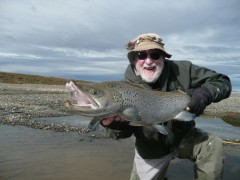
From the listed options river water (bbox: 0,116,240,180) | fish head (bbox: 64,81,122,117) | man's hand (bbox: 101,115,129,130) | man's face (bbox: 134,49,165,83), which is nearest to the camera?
fish head (bbox: 64,81,122,117)

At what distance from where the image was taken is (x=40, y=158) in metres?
6.71

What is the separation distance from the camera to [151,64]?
188 inches

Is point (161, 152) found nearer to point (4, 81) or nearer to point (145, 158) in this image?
point (145, 158)

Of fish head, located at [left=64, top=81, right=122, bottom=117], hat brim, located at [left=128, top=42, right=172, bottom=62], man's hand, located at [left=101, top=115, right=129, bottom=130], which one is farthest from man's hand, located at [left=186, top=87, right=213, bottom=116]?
fish head, located at [left=64, top=81, right=122, bottom=117]

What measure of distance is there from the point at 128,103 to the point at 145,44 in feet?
3.98

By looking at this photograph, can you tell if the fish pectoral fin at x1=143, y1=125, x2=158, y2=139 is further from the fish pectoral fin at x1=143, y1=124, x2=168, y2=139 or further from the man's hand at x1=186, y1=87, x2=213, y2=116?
the man's hand at x1=186, y1=87, x2=213, y2=116

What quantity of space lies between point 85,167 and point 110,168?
1.47ft

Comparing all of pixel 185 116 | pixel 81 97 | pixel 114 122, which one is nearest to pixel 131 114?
pixel 114 122

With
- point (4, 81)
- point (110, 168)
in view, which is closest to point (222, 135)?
point (110, 168)

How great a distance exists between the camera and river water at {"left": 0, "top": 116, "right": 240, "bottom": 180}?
5863 mm

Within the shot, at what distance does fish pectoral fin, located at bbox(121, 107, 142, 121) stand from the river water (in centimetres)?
222

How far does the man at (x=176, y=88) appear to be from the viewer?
465 cm

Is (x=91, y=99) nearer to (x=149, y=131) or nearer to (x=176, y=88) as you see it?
(x=149, y=131)

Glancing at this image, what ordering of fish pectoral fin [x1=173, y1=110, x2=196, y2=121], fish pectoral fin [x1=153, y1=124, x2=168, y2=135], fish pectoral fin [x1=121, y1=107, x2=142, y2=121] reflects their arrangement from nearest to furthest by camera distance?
fish pectoral fin [x1=121, y1=107, x2=142, y2=121] < fish pectoral fin [x1=153, y1=124, x2=168, y2=135] < fish pectoral fin [x1=173, y1=110, x2=196, y2=121]
